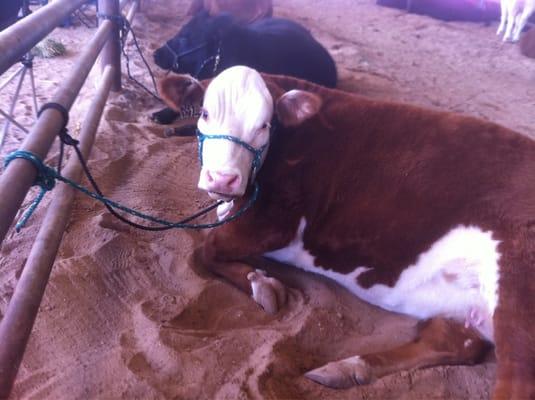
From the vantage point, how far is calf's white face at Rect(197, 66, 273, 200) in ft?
6.43

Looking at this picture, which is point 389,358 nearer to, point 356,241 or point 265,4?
point 356,241

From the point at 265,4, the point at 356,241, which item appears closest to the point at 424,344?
the point at 356,241

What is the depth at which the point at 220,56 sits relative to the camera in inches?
169

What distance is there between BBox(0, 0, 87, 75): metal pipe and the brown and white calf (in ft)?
1.98

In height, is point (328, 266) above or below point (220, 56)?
below

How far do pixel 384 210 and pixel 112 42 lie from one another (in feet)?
9.87

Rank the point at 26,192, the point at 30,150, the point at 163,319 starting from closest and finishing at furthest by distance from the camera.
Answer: the point at 26,192 → the point at 30,150 → the point at 163,319

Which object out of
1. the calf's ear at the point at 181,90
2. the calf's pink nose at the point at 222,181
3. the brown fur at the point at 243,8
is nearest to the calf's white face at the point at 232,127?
the calf's pink nose at the point at 222,181

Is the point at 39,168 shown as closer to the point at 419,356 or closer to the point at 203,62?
the point at 419,356

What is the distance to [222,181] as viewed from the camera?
6.35ft

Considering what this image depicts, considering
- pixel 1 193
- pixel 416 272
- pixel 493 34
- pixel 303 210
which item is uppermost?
pixel 1 193

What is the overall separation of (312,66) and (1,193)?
377 cm

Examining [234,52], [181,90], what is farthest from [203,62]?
[181,90]

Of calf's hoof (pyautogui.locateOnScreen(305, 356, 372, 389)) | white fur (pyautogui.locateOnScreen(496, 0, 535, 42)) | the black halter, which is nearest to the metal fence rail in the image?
calf's hoof (pyautogui.locateOnScreen(305, 356, 372, 389))
